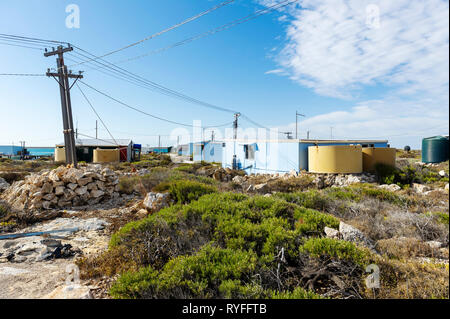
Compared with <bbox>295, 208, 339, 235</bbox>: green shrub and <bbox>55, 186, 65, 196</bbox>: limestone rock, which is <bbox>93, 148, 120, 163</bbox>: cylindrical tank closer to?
<bbox>55, 186, 65, 196</bbox>: limestone rock

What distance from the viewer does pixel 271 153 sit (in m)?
16.0

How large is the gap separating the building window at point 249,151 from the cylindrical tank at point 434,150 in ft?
38.7

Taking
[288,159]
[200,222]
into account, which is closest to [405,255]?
[200,222]

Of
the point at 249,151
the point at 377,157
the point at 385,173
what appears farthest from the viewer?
the point at 249,151

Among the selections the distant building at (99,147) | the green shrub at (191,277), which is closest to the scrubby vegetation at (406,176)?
the green shrub at (191,277)

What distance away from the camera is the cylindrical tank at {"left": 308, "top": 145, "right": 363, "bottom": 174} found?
42.5 feet

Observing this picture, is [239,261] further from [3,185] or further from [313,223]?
[3,185]

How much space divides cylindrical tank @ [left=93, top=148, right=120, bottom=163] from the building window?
14.7 metres

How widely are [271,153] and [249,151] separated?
2.36 meters

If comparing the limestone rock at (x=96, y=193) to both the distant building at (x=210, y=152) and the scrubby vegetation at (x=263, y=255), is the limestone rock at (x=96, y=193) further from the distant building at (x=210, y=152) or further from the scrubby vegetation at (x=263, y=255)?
the distant building at (x=210, y=152)

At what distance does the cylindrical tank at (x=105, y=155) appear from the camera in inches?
957

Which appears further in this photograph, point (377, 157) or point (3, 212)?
point (377, 157)

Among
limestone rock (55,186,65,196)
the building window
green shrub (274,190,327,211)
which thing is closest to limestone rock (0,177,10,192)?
limestone rock (55,186,65,196)

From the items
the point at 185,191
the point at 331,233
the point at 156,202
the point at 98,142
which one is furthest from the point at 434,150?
the point at 98,142
